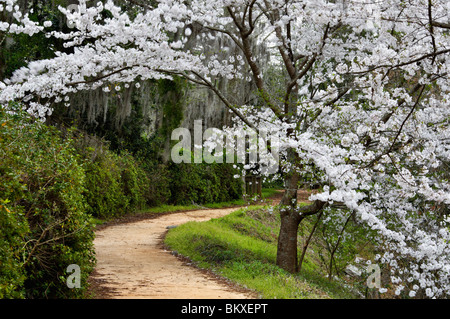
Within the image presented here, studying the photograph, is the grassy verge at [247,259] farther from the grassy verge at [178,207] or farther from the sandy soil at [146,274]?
the grassy verge at [178,207]

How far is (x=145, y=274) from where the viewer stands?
6.39 meters

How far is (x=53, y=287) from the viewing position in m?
4.59

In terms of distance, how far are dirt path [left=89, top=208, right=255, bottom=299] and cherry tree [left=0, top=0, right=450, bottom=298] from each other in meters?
1.73

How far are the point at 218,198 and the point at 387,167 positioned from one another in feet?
42.6

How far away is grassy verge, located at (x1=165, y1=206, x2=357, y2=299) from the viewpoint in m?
6.16

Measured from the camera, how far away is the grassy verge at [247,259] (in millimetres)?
6156

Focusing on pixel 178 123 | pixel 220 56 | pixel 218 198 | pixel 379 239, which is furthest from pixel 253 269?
pixel 218 198

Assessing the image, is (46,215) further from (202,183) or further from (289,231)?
(202,183)

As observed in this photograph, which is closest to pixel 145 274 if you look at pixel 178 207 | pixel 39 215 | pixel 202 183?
pixel 39 215

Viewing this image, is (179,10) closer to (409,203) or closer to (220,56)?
(409,203)

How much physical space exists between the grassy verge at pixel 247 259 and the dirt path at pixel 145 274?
1.03 feet

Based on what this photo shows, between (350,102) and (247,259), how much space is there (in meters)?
3.31

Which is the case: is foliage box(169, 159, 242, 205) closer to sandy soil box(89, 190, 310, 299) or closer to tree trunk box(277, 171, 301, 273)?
sandy soil box(89, 190, 310, 299)

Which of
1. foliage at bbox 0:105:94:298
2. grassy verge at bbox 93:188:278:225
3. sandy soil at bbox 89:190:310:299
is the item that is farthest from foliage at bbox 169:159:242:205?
foliage at bbox 0:105:94:298
